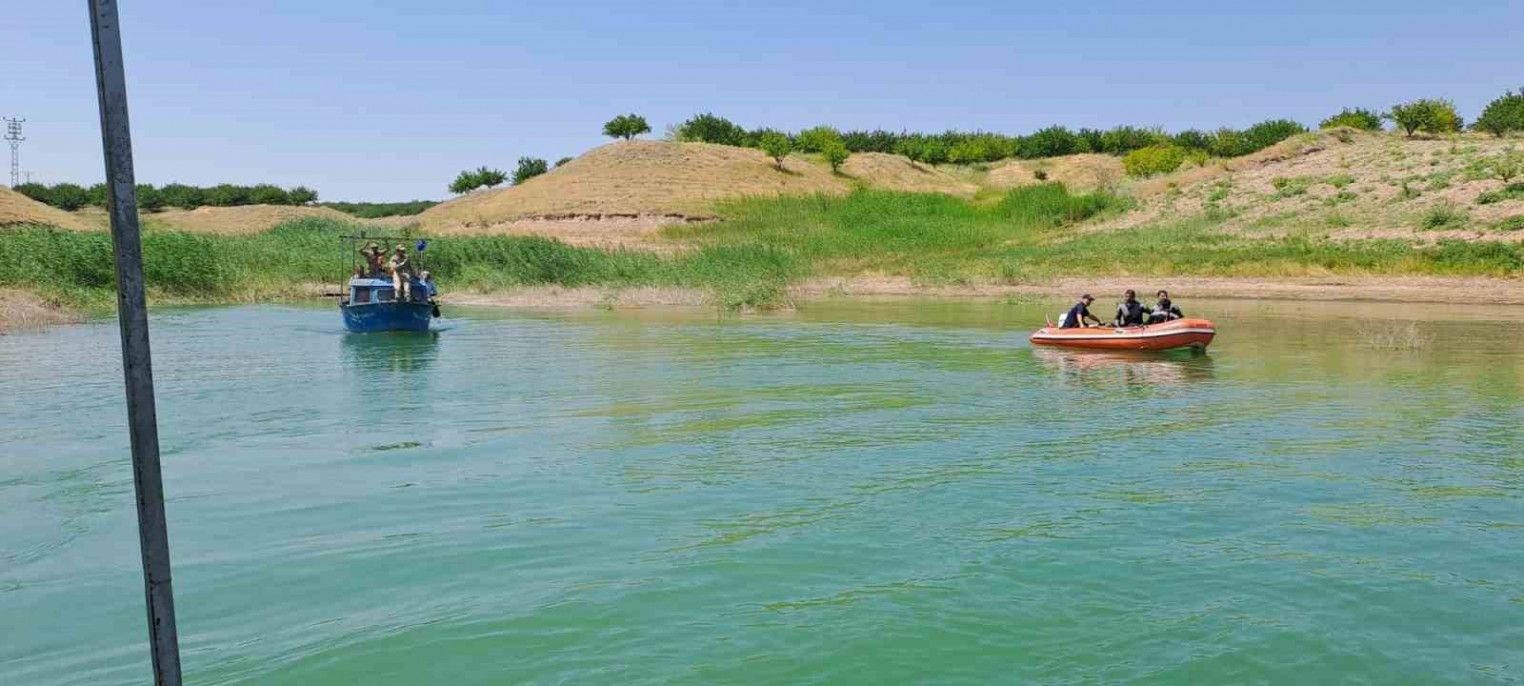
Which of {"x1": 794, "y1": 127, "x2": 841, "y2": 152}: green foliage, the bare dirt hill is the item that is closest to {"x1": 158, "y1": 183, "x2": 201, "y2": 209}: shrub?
the bare dirt hill

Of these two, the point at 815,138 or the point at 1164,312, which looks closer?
the point at 1164,312

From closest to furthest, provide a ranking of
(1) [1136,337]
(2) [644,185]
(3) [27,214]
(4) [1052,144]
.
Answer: (1) [1136,337]
(3) [27,214]
(2) [644,185]
(4) [1052,144]

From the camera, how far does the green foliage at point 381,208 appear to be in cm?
11356

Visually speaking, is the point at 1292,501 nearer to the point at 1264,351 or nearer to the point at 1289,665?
the point at 1289,665

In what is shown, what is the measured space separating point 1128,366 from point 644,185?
61.7 m

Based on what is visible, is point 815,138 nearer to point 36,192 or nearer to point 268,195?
point 268,195

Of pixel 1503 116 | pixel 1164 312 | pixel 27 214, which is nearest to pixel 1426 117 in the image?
pixel 1503 116

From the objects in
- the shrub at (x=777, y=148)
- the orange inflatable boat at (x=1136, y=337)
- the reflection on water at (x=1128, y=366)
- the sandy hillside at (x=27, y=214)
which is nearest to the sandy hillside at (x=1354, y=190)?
the orange inflatable boat at (x=1136, y=337)

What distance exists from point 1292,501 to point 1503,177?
46283mm

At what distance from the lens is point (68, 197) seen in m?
92.9

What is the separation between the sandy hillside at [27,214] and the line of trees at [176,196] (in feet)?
77.5

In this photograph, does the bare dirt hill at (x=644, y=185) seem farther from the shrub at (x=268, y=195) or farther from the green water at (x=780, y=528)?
the green water at (x=780, y=528)

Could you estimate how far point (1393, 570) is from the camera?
28.7 ft

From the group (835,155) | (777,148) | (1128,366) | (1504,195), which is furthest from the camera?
(835,155)
